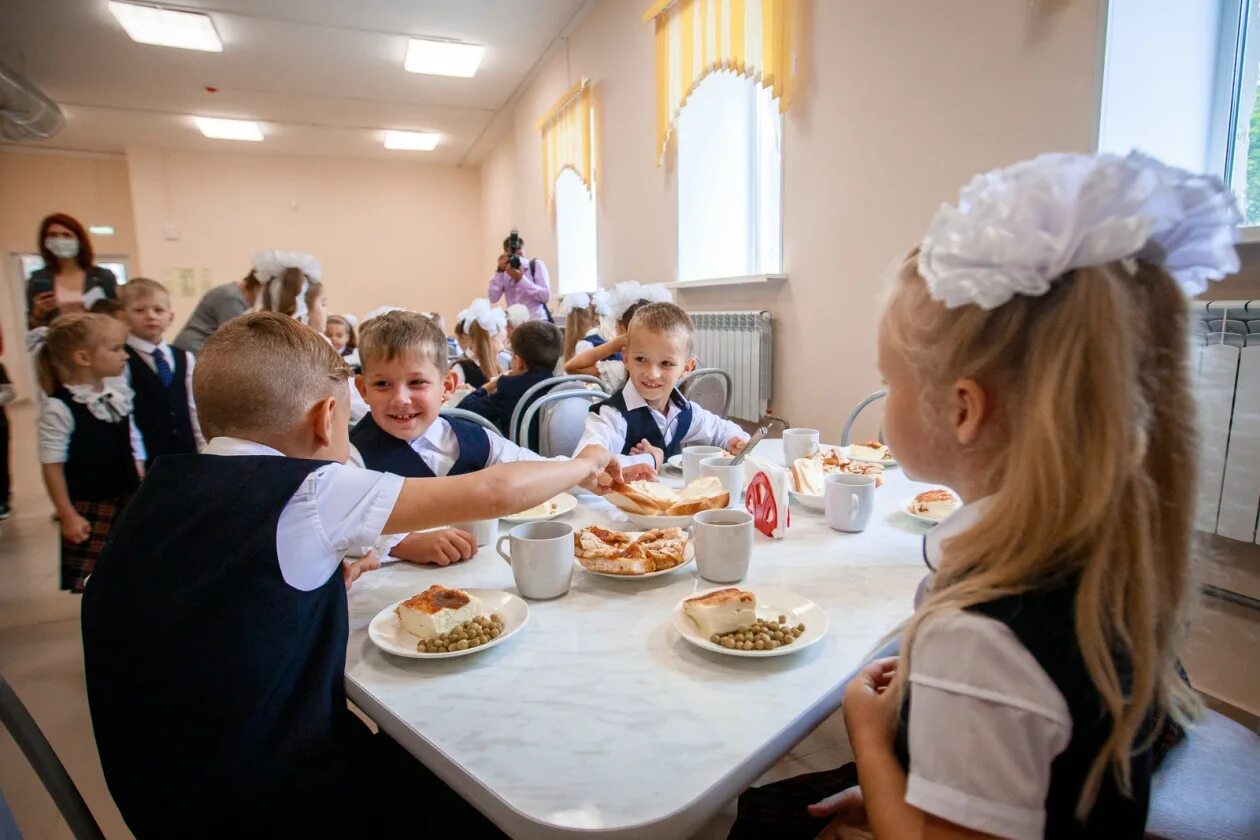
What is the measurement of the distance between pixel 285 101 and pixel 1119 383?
8.09 metres

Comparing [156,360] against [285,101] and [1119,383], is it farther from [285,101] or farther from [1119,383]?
[285,101]

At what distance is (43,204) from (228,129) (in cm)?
296

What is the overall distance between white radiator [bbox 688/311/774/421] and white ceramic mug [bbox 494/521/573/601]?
99.6 inches

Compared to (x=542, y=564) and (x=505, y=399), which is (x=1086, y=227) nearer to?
(x=542, y=564)

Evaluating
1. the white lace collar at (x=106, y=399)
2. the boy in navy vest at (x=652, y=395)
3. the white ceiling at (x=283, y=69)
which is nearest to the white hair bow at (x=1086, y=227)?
the boy in navy vest at (x=652, y=395)

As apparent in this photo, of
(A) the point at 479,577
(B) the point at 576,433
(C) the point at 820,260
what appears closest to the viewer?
(A) the point at 479,577

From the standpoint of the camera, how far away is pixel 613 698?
2.36 feet

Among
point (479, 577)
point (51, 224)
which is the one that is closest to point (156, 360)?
point (51, 224)

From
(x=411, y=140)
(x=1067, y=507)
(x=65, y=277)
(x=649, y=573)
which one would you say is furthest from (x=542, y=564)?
(x=411, y=140)

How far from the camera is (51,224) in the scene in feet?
11.1

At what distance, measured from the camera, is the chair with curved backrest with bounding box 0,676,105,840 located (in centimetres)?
76

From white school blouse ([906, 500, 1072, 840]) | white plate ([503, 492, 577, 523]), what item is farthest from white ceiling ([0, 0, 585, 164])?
white school blouse ([906, 500, 1072, 840])

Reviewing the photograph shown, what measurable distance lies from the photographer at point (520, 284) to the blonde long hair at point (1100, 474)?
15.8ft

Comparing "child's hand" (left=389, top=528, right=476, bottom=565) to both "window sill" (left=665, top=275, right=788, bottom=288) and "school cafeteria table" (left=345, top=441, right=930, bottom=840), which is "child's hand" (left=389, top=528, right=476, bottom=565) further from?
"window sill" (left=665, top=275, right=788, bottom=288)
